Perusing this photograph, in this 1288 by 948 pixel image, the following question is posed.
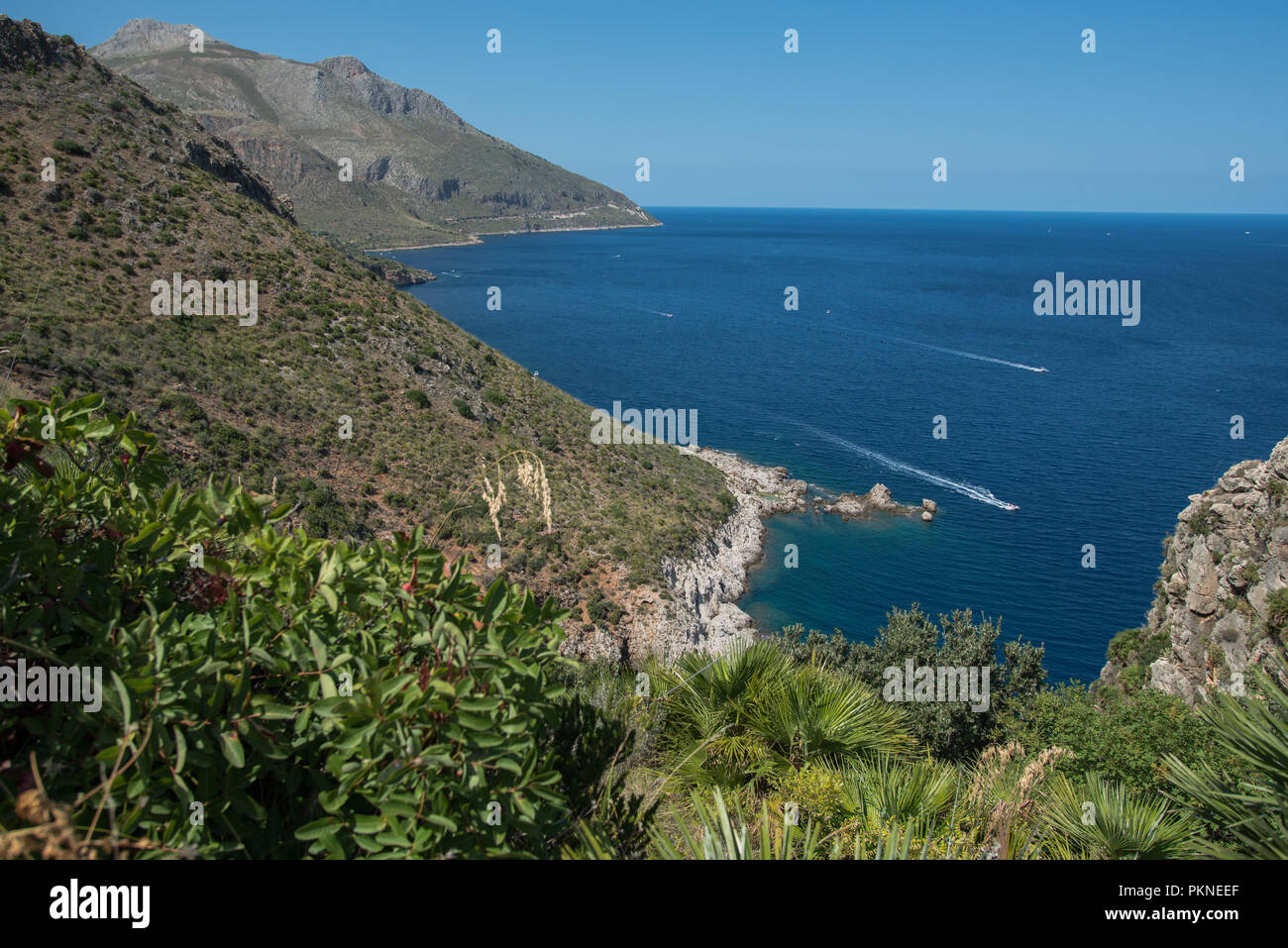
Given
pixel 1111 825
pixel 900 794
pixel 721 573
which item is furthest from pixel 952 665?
pixel 721 573

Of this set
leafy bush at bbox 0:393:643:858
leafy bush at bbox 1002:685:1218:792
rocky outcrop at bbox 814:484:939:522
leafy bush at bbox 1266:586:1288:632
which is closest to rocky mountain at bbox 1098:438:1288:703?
leafy bush at bbox 1266:586:1288:632

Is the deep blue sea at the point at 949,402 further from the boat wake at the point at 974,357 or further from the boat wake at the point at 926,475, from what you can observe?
the boat wake at the point at 974,357

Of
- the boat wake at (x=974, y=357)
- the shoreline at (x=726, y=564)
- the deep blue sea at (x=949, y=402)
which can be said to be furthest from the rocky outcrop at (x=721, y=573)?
the boat wake at (x=974, y=357)

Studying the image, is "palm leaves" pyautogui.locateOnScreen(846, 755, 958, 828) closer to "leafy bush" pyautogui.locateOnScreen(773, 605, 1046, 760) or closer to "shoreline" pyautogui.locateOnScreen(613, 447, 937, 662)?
"leafy bush" pyautogui.locateOnScreen(773, 605, 1046, 760)

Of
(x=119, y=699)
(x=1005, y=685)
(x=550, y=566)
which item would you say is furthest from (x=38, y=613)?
(x=550, y=566)

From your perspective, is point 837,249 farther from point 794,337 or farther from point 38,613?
point 38,613
